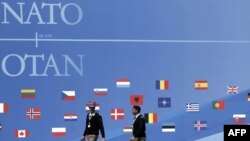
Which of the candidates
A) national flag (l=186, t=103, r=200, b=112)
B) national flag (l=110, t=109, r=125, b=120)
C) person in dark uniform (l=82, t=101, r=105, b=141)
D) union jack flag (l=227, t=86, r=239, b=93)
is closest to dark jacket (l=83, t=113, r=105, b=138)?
person in dark uniform (l=82, t=101, r=105, b=141)

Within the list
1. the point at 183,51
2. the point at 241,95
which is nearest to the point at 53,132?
the point at 183,51

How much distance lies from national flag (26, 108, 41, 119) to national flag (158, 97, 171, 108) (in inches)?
115

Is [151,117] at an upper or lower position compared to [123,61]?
lower

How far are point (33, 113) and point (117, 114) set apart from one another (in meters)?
2.02

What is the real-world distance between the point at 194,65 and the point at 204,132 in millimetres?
1693

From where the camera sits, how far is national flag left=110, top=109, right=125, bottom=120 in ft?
49.3

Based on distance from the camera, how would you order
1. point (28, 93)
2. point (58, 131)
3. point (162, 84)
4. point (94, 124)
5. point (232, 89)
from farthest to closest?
point (232, 89) < point (162, 84) < point (58, 131) < point (28, 93) < point (94, 124)

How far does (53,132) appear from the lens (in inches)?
582

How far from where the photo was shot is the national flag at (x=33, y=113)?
1466cm

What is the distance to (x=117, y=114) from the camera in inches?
592

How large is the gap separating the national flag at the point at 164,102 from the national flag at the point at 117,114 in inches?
37.0

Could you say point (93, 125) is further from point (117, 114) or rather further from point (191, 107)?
point (191, 107)

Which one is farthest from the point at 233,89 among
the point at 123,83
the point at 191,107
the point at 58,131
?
the point at 58,131

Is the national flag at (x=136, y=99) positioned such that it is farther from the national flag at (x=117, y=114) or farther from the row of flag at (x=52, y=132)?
the row of flag at (x=52, y=132)
